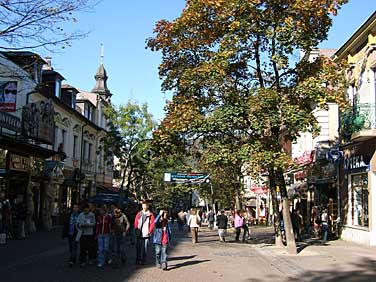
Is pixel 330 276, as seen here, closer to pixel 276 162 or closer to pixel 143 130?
pixel 276 162

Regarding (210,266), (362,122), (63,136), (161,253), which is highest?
(63,136)

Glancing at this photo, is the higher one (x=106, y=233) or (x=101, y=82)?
(x=101, y=82)

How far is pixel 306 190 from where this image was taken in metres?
33.0

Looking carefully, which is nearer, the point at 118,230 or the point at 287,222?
the point at 118,230

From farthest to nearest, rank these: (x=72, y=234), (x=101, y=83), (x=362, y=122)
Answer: (x=101, y=83), (x=362, y=122), (x=72, y=234)

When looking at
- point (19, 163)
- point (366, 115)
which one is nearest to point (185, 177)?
point (19, 163)

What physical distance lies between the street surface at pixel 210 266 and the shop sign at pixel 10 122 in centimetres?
566

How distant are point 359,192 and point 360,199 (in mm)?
310

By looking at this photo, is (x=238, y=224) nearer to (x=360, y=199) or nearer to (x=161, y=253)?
(x=360, y=199)

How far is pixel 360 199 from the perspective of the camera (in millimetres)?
22656

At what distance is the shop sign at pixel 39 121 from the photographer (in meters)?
25.7

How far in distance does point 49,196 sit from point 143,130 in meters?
9.30

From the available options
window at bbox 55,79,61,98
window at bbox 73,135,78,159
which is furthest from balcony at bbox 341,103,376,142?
window at bbox 73,135,78,159

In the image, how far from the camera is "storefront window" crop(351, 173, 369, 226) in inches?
858
